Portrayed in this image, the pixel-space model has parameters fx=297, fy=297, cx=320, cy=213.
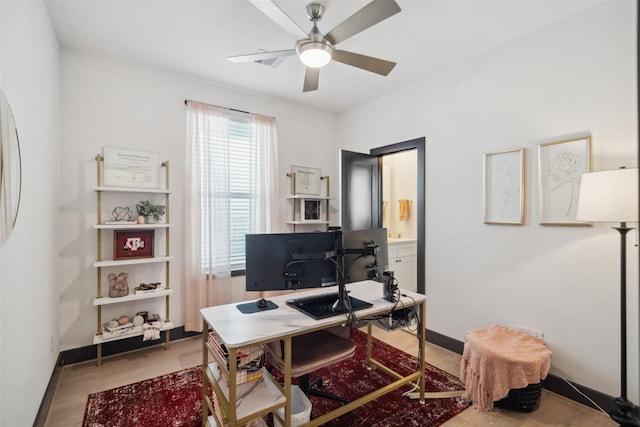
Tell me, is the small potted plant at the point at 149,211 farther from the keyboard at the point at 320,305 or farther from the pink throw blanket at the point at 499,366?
the pink throw blanket at the point at 499,366

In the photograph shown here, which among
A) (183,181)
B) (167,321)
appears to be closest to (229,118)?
(183,181)

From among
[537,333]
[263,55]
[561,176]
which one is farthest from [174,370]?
[561,176]

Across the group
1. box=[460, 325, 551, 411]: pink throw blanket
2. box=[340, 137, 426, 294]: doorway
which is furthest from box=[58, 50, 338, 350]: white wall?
box=[460, 325, 551, 411]: pink throw blanket

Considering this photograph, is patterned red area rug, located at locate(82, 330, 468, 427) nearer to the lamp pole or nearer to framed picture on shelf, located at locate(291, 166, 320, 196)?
the lamp pole

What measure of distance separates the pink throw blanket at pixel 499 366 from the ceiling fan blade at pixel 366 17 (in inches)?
90.1

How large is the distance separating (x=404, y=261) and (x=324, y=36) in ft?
9.10

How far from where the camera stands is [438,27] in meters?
2.37

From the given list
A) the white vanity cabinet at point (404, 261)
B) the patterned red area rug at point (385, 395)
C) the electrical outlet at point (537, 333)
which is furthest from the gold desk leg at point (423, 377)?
the white vanity cabinet at point (404, 261)

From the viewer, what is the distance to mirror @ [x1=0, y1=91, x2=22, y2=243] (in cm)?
121

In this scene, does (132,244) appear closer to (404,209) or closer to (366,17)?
(366,17)

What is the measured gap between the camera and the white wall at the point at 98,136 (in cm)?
271

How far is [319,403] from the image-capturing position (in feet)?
6.93

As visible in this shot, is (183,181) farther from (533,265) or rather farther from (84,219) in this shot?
(533,265)

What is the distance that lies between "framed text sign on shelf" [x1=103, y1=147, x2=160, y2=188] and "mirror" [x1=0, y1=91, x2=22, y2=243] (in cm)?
143
